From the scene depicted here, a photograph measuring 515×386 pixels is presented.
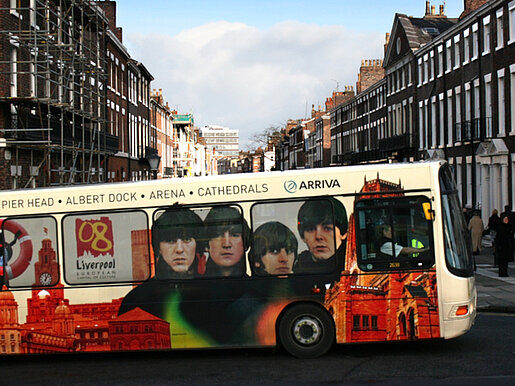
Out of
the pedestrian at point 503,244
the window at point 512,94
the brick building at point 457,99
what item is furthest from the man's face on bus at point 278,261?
the window at point 512,94

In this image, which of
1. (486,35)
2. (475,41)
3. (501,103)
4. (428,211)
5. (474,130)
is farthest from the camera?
(475,41)

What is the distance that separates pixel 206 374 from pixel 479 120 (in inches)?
1112

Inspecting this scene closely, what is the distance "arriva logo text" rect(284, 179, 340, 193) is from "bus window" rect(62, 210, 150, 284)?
2201 mm

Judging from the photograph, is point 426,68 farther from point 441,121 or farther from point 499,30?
point 499,30

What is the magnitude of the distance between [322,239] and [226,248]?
1.42m

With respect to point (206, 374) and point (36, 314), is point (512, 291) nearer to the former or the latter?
point (206, 374)

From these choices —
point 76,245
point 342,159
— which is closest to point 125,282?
point 76,245

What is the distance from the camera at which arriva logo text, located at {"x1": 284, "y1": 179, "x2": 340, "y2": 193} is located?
10227 mm

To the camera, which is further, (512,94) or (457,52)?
(457,52)

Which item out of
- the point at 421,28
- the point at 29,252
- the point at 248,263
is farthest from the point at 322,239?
the point at 421,28

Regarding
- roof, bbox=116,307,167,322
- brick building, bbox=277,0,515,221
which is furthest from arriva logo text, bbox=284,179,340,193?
brick building, bbox=277,0,515,221

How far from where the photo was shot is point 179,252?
1034 centimetres

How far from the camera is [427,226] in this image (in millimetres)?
10031

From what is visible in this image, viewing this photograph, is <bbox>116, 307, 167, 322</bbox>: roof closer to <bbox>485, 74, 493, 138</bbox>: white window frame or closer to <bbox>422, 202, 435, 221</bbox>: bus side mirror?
<bbox>422, 202, 435, 221</bbox>: bus side mirror
